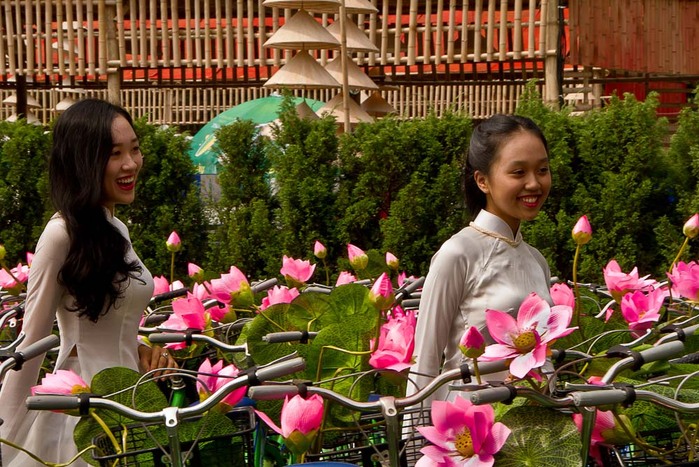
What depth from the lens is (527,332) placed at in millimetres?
2316

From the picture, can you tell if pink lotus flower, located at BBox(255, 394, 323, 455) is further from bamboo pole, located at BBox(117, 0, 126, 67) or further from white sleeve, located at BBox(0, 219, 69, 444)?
bamboo pole, located at BBox(117, 0, 126, 67)

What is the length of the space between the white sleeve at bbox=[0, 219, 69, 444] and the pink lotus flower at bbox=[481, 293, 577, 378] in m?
1.44

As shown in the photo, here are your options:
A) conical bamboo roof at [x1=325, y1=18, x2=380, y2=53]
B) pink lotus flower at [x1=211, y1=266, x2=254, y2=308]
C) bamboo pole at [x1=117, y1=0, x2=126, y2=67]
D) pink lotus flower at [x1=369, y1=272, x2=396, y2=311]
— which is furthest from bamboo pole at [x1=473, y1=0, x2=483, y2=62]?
pink lotus flower at [x1=369, y1=272, x2=396, y2=311]

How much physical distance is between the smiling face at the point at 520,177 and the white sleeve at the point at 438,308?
0.17m

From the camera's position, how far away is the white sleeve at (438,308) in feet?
10.3

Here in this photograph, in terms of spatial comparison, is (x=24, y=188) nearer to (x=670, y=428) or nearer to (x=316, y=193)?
(x=316, y=193)

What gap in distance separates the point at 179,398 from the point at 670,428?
1180mm

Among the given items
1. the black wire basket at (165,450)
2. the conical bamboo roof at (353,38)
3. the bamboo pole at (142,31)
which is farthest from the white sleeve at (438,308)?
the bamboo pole at (142,31)

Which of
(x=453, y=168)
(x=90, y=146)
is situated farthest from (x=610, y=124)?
(x=90, y=146)

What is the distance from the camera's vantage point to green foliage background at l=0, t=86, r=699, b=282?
7004mm

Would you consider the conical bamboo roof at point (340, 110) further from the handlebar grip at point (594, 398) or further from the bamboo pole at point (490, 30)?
the handlebar grip at point (594, 398)

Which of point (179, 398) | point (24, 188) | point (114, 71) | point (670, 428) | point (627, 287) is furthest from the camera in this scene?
point (114, 71)

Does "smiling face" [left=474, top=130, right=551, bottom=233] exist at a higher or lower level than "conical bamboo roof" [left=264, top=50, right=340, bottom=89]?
lower

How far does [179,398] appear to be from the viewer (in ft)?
10.2
